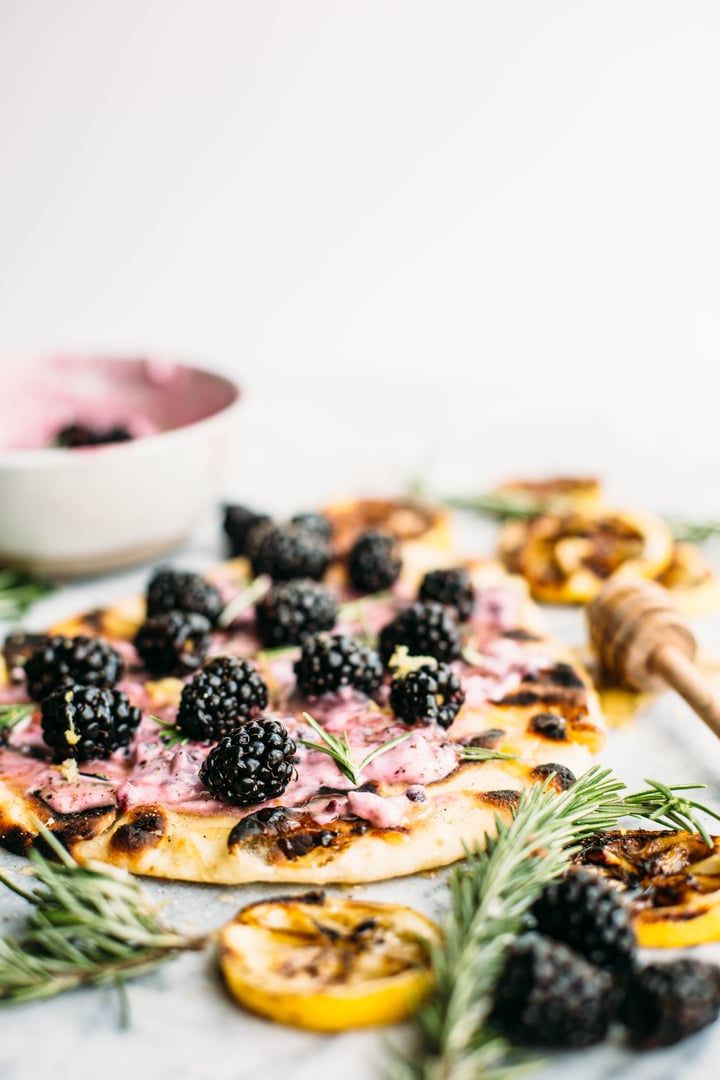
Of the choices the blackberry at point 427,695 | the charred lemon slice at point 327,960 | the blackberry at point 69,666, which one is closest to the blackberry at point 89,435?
the blackberry at point 69,666

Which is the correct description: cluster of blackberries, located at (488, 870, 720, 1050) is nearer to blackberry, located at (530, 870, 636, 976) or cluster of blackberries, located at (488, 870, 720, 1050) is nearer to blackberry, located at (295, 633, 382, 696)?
blackberry, located at (530, 870, 636, 976)

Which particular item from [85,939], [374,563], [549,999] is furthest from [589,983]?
[374,563]

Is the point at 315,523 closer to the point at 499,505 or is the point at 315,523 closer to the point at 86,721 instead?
the point at 499,505

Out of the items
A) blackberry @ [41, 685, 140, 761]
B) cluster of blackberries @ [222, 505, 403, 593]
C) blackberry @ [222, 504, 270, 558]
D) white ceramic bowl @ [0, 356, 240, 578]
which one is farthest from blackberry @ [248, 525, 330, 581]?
blackberry @ [41, 685, 140, 761]

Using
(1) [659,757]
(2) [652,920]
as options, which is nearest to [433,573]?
(1) [659,757]

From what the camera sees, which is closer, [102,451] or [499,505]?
[102,451]

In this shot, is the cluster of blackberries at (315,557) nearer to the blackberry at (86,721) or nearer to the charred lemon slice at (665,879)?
the blackberry at (86,721)
